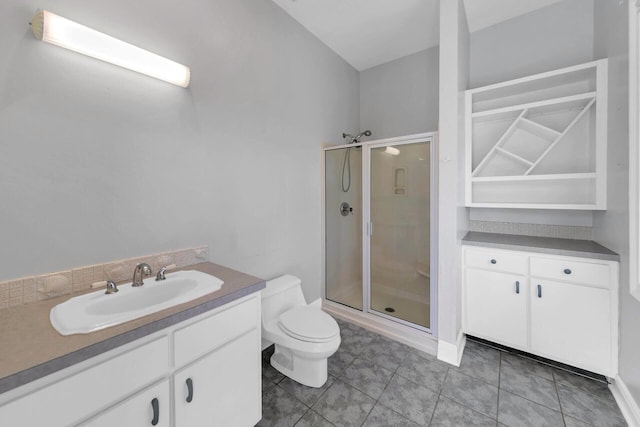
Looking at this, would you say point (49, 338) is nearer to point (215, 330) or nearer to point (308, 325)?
point (215, 330)

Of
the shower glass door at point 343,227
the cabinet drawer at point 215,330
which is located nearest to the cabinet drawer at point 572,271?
the shower glass door at point 343,227

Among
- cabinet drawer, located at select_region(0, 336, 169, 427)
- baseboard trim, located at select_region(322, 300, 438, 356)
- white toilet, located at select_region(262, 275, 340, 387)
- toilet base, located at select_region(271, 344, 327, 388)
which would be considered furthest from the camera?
baseboard trim, located at select_region(322, 300, 438, 356)

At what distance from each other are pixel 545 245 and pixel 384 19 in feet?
7.62

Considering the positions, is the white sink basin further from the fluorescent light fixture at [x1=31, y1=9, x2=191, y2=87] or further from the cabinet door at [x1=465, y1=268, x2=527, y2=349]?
the cabinet door at [x1=465, y1=268, x2=527, y2=349]

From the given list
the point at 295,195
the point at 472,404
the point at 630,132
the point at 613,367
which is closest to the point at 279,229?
the point at 295,195

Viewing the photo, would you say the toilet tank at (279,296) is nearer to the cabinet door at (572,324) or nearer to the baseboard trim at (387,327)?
the baseboard trim at (387,327)

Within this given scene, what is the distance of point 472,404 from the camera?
1.50 meters

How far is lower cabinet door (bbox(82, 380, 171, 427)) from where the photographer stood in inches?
30.1

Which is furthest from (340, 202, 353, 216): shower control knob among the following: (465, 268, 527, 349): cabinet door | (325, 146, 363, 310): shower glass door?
(465, 268, 527, 349): cabinet door

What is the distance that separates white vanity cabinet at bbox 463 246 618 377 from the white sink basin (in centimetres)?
202

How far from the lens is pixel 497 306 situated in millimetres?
1961

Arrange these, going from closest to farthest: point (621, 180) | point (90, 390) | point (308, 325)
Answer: point (90, 390)
point (621, 180)
point (308, 325)

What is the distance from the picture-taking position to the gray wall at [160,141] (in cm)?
102

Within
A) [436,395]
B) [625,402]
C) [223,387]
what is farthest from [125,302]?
[625,402]
